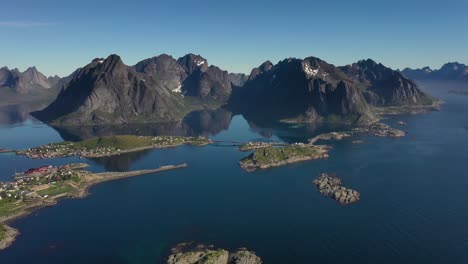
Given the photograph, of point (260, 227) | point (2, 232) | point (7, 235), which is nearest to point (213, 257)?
point (260, 227)

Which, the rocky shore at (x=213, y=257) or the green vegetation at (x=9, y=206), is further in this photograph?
the green vegetation at (x=9, y=206)

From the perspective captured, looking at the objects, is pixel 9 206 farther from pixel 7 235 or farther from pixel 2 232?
pixel 7 235

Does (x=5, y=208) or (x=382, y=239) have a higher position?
(x=5, y=208)

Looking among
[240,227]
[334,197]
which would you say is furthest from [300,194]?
[240,227]

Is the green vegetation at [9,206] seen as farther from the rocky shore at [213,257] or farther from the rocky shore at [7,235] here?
the rocky shore at [213,257]

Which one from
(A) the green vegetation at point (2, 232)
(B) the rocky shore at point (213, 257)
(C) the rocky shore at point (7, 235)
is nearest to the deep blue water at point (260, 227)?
(C) the rocky shore at point (7, 235)

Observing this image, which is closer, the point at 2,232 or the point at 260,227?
the point at 2,232

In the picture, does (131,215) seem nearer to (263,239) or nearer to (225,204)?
(225,204)

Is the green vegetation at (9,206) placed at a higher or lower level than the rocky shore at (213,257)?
higher

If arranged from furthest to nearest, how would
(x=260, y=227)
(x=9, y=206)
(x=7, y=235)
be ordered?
(x=9, y=206), (x=260, y=227), (x=7, y=235)
